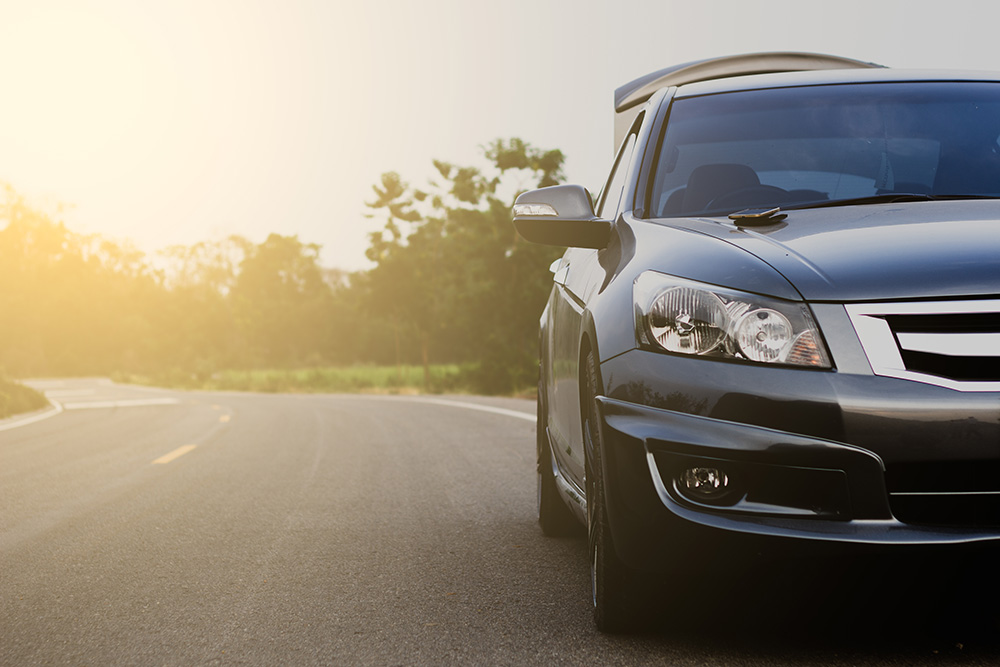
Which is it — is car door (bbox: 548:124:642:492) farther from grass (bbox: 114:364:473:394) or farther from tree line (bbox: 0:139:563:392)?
tree line (bbox: 0:139:563:392)

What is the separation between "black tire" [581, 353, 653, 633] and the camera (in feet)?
8.53


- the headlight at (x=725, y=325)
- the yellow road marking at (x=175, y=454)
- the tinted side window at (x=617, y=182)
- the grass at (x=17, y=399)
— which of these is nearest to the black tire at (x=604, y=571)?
the headlight at (x=725, y=325)

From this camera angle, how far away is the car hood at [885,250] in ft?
7.45

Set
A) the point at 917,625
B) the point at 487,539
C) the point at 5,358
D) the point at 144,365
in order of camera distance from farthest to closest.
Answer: the point at 144,365 → the point at 5,358 → the point at 487,539 → the point at 917,625

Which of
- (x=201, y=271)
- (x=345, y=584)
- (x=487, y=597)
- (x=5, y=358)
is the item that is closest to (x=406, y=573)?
(x=345, y=584)

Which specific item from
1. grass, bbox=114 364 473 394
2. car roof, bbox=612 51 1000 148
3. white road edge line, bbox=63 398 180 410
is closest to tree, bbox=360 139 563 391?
grass, bbox=114 364 473 394

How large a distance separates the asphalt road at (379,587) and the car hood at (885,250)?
63 cm

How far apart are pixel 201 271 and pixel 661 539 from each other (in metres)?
99.9

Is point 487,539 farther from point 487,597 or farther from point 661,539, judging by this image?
point 661,539

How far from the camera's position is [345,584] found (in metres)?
3.66

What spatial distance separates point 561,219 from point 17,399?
19.0 meters

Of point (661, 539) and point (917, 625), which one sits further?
point (917, 625)

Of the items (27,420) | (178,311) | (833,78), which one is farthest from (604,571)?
(178,311)

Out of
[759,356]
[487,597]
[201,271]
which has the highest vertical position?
[201,271]
